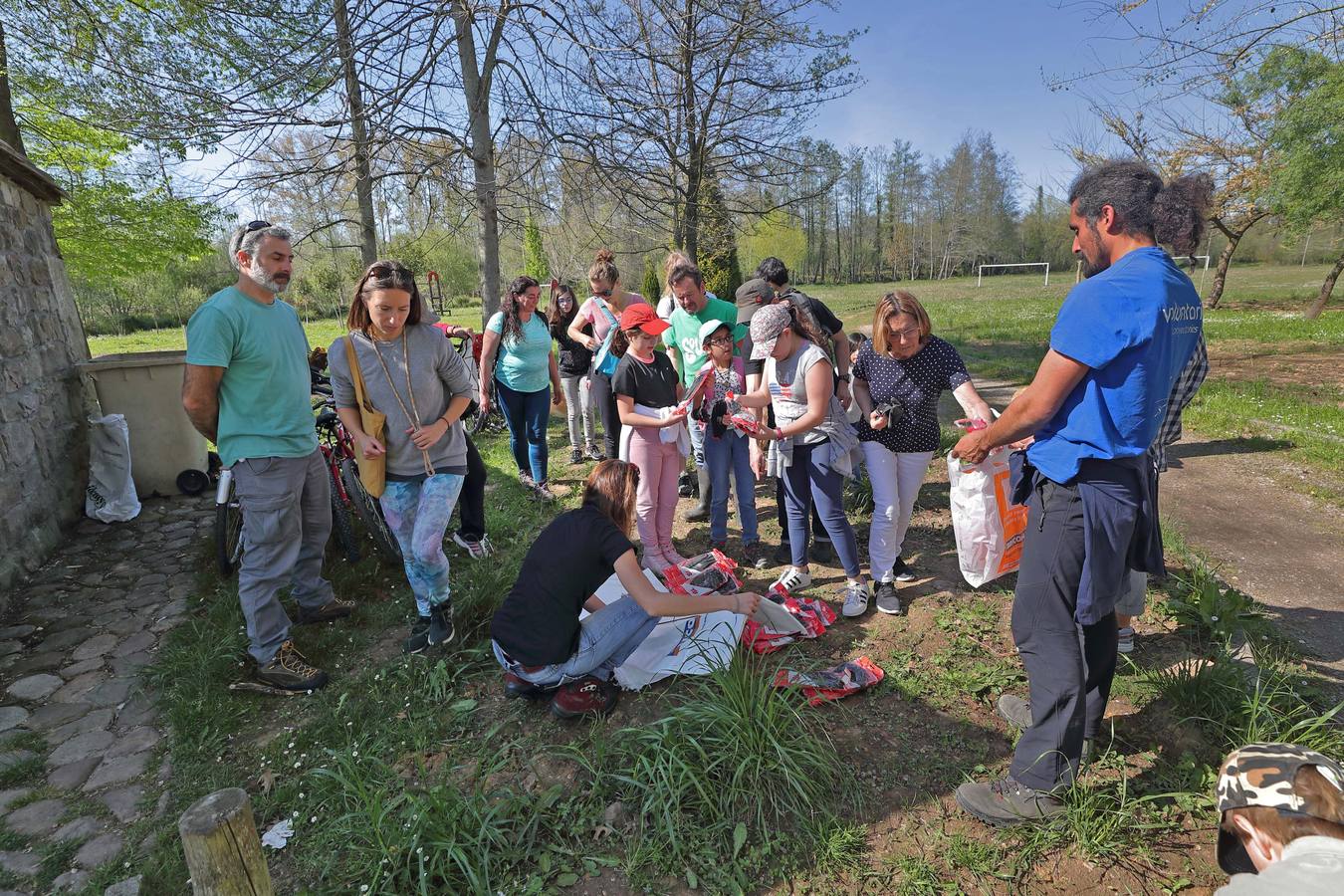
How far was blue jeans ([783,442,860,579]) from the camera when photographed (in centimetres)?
353

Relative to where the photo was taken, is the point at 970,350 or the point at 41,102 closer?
the point at 41,102

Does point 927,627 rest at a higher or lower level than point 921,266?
lower

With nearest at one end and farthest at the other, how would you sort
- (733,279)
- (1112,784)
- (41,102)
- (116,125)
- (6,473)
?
(1112,784) → (6,473) → (116,125) → (41,102) → (733,279)

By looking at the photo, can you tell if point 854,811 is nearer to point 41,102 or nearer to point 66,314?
point 66,314

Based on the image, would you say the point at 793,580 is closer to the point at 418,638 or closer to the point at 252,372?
A: the point at 418,638

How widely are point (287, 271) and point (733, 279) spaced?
1575 cm

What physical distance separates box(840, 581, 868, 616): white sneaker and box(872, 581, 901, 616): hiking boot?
0.08 m

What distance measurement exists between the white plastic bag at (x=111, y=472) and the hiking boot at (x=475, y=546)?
9.41ft

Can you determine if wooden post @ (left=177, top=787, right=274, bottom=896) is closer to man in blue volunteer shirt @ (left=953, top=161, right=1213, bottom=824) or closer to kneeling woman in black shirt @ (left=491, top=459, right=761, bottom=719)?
kneeling woman in black shirt @ (left=491, top=459, right=761, bottom=719)

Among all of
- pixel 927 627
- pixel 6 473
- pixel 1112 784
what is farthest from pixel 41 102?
pixel 1112 784

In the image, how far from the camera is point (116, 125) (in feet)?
16.6

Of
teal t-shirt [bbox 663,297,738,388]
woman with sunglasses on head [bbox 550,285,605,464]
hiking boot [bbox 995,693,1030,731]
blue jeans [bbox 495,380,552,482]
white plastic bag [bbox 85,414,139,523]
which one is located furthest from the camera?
woman with sunglasses on head [bbox 550,285,605,464]

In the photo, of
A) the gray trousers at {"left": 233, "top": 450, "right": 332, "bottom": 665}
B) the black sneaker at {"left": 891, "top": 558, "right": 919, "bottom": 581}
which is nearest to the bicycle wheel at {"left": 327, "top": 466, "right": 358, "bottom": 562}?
the gray trousers at {"left": 233, "top": 450, "right": 332, "bottom": 665}

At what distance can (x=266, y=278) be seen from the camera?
3.02 m
